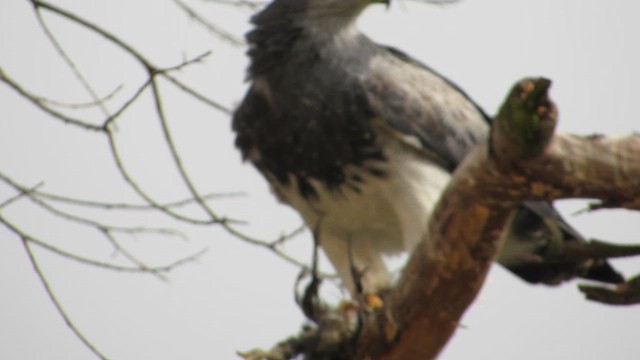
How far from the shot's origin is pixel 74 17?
4.16m

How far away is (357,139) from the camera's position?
16.8 feet

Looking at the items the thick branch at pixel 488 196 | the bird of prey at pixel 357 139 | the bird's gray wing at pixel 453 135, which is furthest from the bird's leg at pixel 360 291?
the bird's gray wing at pixel 453 135

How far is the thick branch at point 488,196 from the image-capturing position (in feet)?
11.4

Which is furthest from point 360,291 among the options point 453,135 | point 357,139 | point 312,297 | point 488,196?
point 488,196

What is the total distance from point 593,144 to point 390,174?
1467 millimetres

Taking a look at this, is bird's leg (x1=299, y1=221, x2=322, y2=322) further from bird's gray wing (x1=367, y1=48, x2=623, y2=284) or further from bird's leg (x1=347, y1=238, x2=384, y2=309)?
bird's gray wing (x1=367, y1=48, x2=623, y2=284)

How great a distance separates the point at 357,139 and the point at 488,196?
1.47 m

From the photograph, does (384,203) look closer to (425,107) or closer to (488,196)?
(425,107)

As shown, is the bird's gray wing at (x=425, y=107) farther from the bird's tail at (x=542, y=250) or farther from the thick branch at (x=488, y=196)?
the thick branch at (x=488, y=196)

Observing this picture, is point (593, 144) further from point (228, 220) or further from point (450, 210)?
point (228, 220)

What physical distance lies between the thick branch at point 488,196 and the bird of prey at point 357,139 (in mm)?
792

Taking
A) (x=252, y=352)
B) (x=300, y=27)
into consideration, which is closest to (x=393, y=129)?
(x=300, y=27)

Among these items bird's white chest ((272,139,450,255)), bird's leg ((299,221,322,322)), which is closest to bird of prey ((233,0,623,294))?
bird's white chest ((272,139,450,255))

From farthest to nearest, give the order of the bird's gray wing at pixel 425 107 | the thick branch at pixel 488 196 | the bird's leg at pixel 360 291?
the bird's gray wing at pixel 425 107
the bird's leg at pixel 360 291
the thick branch at pixel 488 196
